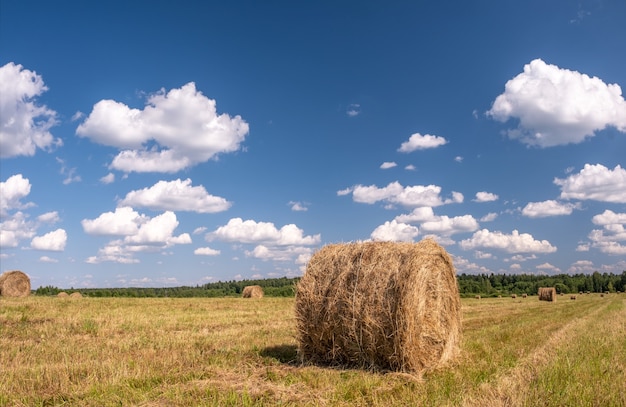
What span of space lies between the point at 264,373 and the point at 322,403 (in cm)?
201

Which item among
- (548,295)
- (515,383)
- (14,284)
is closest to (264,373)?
(515,383)

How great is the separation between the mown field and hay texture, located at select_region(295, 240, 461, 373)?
0.48 m

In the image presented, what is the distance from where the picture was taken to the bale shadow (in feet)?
30.0

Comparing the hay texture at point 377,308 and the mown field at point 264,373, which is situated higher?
the hay texture at point 377,308

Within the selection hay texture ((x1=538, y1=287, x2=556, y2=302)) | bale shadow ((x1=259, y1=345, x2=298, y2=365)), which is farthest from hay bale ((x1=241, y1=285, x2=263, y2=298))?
bale shadow ((x1=259, y1=345, x2=298, y2=365))

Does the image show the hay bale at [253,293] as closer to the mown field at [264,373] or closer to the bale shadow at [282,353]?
the mown field at [264,373]

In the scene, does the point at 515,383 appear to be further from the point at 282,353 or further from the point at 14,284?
the point at 14,284

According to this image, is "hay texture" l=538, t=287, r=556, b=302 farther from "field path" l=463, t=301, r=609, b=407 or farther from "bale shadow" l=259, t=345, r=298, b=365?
"bale shadow" l=259, t=345, r=298, b=365

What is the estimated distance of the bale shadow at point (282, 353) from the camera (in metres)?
9.16

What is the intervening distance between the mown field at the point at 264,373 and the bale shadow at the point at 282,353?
1.3 inches

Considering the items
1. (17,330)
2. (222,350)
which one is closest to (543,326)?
(222,350)

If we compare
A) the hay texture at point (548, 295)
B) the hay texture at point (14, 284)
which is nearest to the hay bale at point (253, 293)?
the hay texture at point (14, 284)

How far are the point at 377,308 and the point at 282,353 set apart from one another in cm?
252

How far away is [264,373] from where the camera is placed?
768cm
